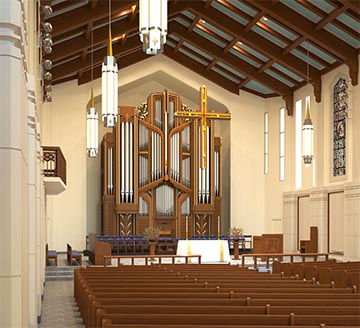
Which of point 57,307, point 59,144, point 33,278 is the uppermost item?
point 59,144

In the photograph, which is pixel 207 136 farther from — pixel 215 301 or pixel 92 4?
pixel 215 301

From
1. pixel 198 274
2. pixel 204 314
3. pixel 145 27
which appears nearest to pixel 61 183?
pixel 198 274

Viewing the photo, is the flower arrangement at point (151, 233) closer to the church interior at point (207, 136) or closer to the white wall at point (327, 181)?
the church interior at point (207, 136)

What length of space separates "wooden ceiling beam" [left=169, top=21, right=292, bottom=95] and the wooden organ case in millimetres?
2395

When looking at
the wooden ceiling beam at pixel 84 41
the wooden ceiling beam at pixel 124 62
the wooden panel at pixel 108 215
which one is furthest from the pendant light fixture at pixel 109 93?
the wooden ceiling beam at pixel 124 62

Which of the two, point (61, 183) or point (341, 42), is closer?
point (61, 183)

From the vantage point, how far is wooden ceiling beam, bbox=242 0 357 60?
18094 millimetres

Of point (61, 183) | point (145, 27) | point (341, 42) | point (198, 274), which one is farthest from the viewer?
point (341, 42)

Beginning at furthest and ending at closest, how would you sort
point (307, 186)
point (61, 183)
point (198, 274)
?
point (307, 186), point (61, 183), point (198, 274)

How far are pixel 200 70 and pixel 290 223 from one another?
6.95 meters

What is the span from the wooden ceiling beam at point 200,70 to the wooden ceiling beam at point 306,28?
6.79 meters

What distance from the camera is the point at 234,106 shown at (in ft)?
84.7

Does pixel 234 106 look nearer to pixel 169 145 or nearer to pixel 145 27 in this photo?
pixel 169 145

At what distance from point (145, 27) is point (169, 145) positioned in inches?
649
